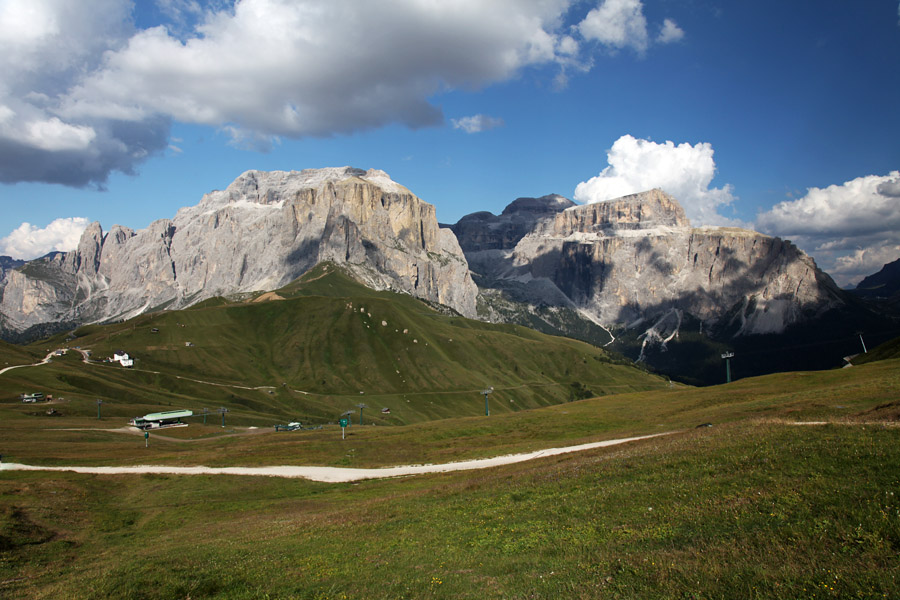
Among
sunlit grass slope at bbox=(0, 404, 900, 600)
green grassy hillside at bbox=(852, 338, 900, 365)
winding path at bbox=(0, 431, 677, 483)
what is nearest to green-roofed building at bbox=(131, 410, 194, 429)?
winding path at bbox=(0, 431, 677, 483)

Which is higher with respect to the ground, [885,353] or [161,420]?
[885,353]

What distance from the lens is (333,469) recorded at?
64188mm

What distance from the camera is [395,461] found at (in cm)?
6844

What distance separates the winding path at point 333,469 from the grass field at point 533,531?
7239mm

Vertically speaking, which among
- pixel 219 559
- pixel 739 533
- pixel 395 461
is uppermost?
pixel 739 533

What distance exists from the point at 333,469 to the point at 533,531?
45.9 meters

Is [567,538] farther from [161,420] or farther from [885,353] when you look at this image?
[161,420]

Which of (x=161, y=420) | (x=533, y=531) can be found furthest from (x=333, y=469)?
(x=161, y=420)

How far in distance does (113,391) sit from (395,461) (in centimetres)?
15352

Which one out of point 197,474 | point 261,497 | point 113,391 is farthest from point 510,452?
point 113,391

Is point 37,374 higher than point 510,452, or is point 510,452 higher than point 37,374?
point 37,374

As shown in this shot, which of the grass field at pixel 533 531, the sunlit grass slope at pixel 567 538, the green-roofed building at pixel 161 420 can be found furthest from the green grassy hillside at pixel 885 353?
the green-roofed building at pixel 161 420

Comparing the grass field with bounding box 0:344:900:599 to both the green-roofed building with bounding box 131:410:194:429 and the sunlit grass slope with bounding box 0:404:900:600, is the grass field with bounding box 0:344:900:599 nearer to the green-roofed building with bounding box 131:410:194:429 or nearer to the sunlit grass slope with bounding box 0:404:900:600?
the sunlit grass slope with bounding box 0:404:900:600

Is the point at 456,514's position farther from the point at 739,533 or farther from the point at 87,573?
the point at 87,573
